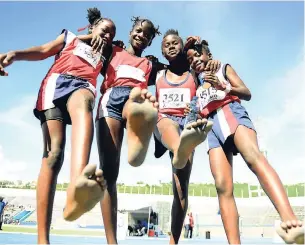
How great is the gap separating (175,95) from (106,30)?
0.96 m

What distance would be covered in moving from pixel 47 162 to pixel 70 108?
1.52 ft

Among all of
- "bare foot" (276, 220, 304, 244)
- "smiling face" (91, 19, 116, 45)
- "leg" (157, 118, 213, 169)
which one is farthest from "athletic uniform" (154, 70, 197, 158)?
"bare foot" (276, 220, 304, 244)

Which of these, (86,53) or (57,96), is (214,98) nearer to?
(86,53)

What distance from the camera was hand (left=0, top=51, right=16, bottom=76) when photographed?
8.51ft

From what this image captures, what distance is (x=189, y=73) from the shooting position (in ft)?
13.0

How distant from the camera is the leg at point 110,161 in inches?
125

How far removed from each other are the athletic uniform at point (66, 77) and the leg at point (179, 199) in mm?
1327

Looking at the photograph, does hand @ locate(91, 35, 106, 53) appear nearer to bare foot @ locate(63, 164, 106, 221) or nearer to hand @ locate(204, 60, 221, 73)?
hand @ locate(204, 60, 221, 73)

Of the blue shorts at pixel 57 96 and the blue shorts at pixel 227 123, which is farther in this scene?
the blue shorts at pixel 227 123

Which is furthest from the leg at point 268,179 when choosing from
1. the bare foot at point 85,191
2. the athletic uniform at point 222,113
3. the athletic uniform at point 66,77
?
the athletic uniform at point 66,77

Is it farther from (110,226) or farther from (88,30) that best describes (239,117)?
(88,30)

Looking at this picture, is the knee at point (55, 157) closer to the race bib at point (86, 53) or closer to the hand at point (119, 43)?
the race bib at point (86, 53)

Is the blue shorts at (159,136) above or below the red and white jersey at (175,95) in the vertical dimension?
below

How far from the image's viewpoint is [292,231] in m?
2.33
